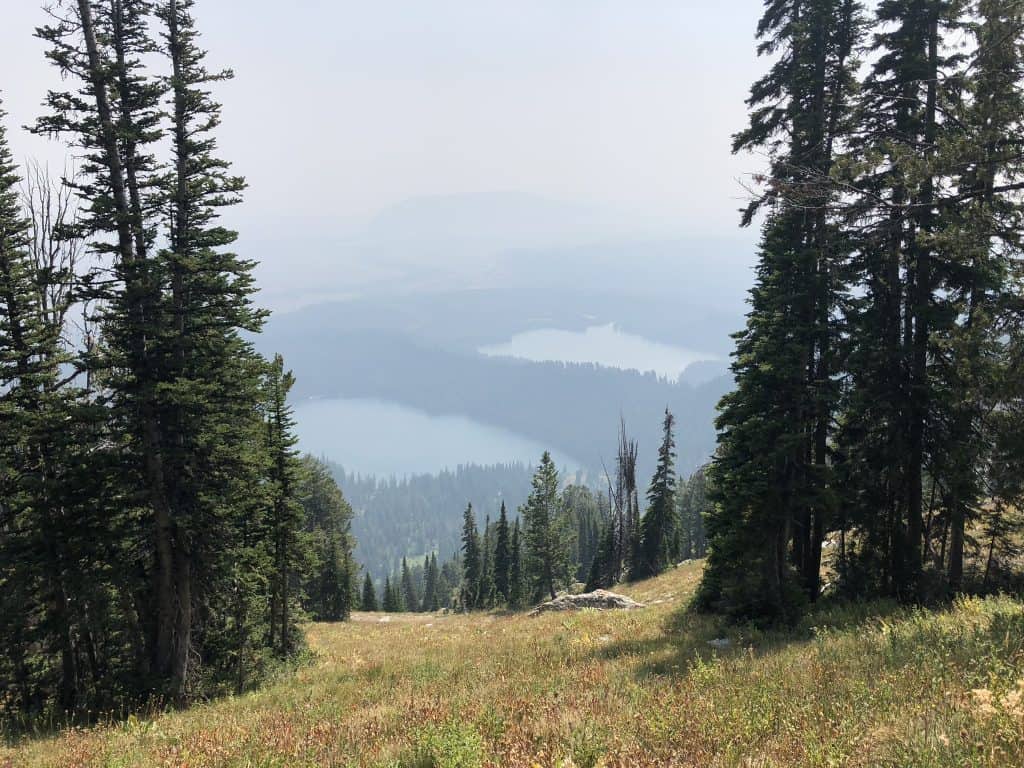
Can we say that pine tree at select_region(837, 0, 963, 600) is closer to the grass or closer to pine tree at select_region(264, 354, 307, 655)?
the grass

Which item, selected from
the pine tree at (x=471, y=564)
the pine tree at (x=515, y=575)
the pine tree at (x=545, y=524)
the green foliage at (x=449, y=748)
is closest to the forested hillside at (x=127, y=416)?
the green foliage at (x=449, y=748)

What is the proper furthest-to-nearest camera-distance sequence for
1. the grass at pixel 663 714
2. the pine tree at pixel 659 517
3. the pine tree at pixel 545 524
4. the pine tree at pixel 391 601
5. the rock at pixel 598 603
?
the pine tree at pixel 391 601
the pine tree at pixel 659 517
the pine tree at pixel 545 524
the rock at pixel 598 603
the grass at pixel 663 714

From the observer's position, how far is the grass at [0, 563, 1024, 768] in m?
4.87

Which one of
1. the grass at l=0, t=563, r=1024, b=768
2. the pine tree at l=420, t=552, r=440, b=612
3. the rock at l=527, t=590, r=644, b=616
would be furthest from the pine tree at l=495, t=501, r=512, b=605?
the grass at l=0, t=563, r=1024, b=768

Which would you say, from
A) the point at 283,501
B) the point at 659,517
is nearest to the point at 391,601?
the point at 659,517

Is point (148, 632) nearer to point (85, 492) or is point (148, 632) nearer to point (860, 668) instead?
point (85, 492)

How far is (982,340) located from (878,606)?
6.68 m

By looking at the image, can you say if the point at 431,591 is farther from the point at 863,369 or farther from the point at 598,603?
the point at 863,369

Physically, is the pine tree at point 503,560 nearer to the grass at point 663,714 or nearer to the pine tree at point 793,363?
the pine tree at point 793,363

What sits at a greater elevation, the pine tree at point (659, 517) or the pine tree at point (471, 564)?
the pine tree at point (659, 517)

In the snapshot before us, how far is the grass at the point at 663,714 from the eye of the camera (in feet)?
16.0

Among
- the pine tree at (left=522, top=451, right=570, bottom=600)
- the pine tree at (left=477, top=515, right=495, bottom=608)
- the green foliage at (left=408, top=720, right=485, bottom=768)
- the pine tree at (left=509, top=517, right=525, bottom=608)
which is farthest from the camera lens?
the pine tree at (left=477, top=515, right=495, bottom=608)

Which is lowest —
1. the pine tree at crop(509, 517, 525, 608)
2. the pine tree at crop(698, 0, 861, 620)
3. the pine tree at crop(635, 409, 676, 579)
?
the pine tree at crop(509, 517, 525, 608)

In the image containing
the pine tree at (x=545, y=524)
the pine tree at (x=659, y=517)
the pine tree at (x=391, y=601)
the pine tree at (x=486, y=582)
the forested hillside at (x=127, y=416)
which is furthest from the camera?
the pine tree at (x=391, y=601)
